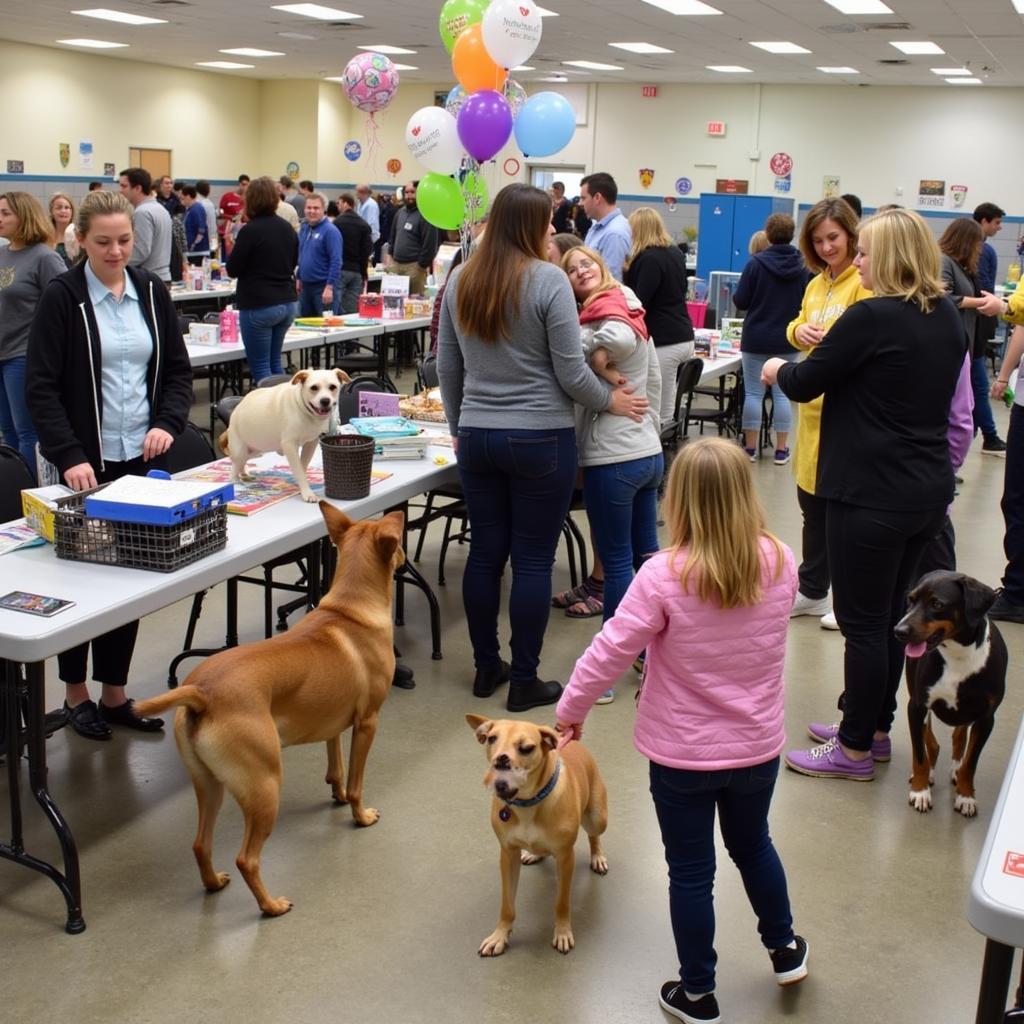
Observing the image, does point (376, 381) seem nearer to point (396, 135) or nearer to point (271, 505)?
point (271, 505)

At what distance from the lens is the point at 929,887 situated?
110 inches

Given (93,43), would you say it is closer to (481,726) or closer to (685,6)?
(685,6)

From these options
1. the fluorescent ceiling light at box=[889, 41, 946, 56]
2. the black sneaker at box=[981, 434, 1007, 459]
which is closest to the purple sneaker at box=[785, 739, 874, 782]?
the black sneaker at box=[981, 434, 1007, 459]

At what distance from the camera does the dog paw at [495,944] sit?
2.46 meters

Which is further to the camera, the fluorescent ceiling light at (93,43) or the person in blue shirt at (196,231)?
the fluorescent ceiling light at (93,43)

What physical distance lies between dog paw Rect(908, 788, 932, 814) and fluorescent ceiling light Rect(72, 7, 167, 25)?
1232 centimetres

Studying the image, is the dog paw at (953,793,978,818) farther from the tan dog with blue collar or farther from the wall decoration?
the wall decoration

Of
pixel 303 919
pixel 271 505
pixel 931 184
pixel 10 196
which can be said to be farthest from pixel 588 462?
pixel 931 184

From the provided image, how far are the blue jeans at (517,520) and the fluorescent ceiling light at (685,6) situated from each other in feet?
27.8

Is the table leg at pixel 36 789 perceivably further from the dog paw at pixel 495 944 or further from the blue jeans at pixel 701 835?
the blue jeans at pixel 701 835

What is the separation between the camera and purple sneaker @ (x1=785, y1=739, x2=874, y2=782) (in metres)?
3.32

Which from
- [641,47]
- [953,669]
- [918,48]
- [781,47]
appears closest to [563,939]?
[953,669]

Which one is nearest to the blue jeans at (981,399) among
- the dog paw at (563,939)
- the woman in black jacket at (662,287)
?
the woman in black jacket at (662,287)

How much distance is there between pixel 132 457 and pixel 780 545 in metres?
1.88
